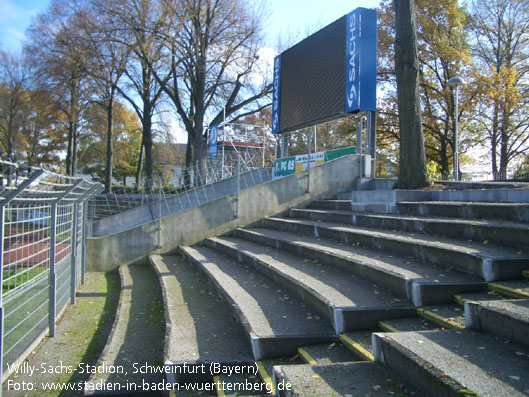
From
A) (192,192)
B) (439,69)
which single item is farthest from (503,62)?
(192,192)

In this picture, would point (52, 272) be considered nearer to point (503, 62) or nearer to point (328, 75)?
point (328, 75)

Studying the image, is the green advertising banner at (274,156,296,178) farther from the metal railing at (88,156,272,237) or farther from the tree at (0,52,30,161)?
the tree at (0,52,30,161)

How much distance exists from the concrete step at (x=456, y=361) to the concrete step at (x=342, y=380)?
99mm

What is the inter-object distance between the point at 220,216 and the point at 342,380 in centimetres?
821

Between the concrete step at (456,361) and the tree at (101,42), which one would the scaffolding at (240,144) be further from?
the concrete step at (456,361)

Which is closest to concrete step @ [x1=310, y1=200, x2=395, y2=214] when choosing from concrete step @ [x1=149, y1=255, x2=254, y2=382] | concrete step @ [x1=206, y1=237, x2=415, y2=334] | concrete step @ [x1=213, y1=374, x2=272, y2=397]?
concrete step @ [x1=206, y1=237, x2=415, y2=334]

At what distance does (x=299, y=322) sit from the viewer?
4352 millimetres

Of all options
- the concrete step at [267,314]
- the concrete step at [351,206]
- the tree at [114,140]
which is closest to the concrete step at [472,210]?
the concrete step at [351,206]

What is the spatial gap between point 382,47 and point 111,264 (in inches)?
824

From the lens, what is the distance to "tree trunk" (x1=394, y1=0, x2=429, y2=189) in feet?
30.3

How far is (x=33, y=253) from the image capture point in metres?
5.01

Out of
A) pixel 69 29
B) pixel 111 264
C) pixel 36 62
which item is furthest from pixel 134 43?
pixel 111 264

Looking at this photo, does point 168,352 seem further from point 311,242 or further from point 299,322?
point 311,242

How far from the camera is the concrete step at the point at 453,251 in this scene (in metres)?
4.14
